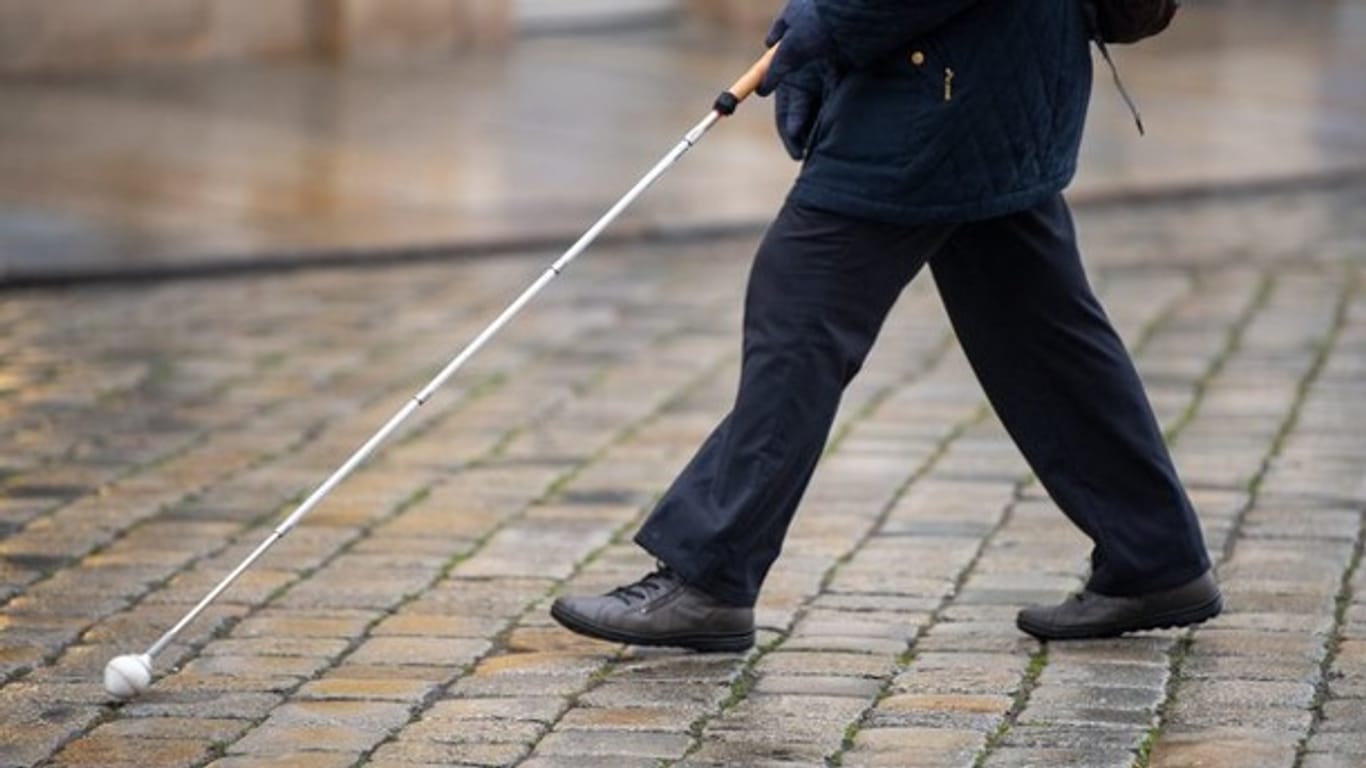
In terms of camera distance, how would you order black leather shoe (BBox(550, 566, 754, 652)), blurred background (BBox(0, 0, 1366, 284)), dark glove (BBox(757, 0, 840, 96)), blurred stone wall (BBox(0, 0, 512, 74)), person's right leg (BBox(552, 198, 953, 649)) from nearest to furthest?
dark glove (BBox(757, 0, 840, 96)) → person's right leg (BBox(552, 198, 953, 649)) → black leather shoe (BBox(550, 566, 754, 652)) → blurred background (BBox(0, 0, 1366, 284)) → blurred stone wall (BBox(0, 0, 512, 74))

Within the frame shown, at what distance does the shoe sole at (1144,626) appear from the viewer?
534cm

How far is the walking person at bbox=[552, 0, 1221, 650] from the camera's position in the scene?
5031mm

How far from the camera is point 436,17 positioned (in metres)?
15.9

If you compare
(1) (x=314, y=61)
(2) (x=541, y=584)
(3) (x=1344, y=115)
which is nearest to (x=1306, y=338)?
(2) (x=541, y=584)

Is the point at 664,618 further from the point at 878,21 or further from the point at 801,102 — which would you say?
the point at 878,21

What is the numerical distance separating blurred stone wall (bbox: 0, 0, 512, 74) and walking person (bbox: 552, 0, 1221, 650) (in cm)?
931

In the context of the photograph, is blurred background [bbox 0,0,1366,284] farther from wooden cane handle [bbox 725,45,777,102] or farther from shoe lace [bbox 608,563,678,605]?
wooden cane handle [bbox 725,45,777,102]

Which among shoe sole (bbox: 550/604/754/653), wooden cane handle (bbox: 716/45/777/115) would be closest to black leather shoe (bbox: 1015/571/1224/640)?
shoe sole (bbox: 550/604/754/653)

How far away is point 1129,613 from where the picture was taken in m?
5.35

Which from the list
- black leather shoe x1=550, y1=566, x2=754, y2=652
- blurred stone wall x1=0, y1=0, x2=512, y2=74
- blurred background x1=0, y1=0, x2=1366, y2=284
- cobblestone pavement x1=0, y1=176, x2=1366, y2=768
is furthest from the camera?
blurred stone wall x1=0, y1=0, x2=512, y2=74

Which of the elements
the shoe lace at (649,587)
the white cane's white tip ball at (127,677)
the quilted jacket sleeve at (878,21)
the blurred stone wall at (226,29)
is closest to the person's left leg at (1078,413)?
the quilted jacket sleeve at (878,21)

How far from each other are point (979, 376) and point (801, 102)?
595 mm

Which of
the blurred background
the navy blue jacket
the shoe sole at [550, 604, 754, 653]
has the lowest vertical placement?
the blurred background

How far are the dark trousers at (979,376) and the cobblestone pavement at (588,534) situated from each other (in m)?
0.20
